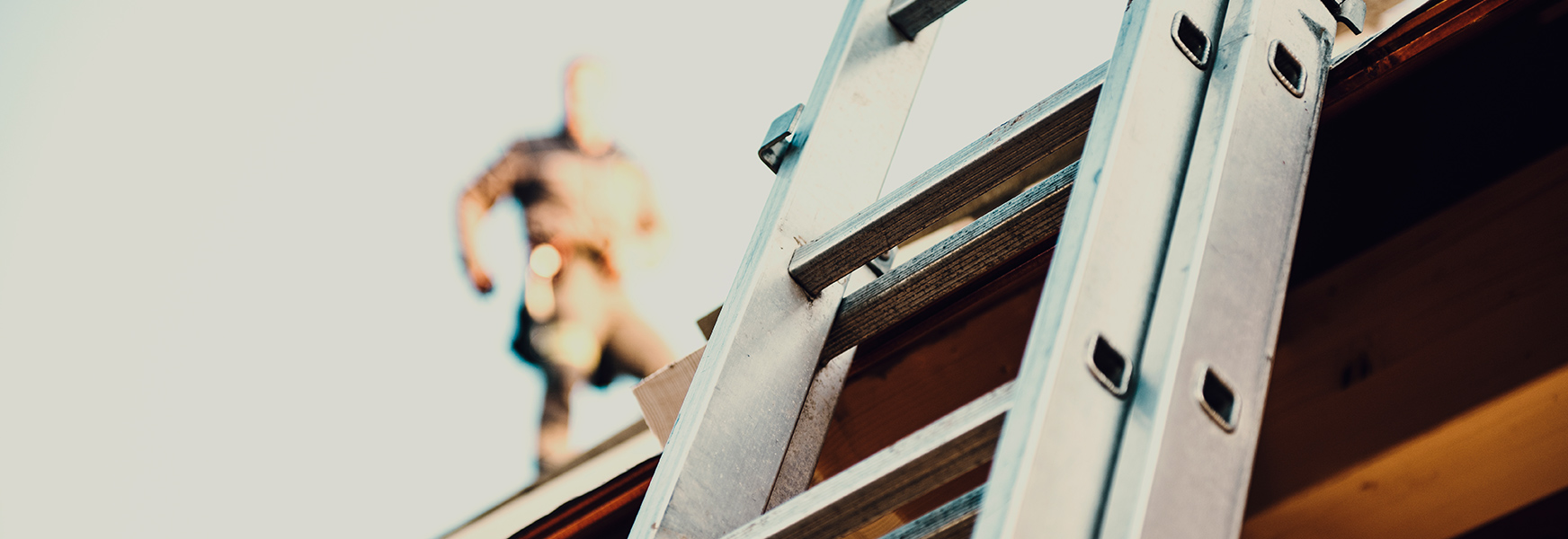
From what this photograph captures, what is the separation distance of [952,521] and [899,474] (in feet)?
0.16

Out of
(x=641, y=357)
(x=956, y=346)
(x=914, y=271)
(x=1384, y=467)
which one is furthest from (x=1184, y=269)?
(x=641, y=357)

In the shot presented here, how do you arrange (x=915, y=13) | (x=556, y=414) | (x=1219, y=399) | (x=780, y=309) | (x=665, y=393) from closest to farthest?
(x=1219, y=399) < (x=780, y=309) < (x=915, y=13) < (x=665, y=393) < (x=556, y=414)

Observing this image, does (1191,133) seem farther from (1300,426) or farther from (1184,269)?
(1300,426)

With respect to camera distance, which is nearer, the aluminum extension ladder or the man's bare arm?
the aluminum extension ladder

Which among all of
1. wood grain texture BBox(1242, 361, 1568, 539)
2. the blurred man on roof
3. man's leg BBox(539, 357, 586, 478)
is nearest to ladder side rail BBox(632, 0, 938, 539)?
wood grain texture BBox(1242, 361, 1568, 539)

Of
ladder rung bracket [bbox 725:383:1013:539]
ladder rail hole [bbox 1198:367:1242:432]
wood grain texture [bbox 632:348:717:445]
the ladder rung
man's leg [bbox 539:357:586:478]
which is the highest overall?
man's leg [bbox 539:357:586:478]

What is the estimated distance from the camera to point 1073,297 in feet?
2.24

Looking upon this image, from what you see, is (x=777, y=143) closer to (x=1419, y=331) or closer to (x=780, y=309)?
(x=780, y=309)

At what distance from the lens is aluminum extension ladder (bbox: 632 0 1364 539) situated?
631 mm

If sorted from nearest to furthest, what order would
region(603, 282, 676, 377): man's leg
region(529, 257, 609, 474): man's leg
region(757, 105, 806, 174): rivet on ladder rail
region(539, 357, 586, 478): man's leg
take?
region(757, 105, 806, 174): rivet on ladder rail → region(539, 357, 586, 478): man's leg → region(529, 257, 609, 474): man's leg → region(603, 282, 676, 377): man's leg

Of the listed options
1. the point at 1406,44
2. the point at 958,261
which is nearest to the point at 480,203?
the point at 958,261

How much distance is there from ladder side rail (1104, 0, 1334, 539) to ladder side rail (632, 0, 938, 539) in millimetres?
421

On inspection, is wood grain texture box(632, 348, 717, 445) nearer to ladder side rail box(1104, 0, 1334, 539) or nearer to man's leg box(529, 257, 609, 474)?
ladder side rail box(1104, 0, 1334, 539)

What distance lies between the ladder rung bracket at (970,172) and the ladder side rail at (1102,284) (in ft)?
0.25
